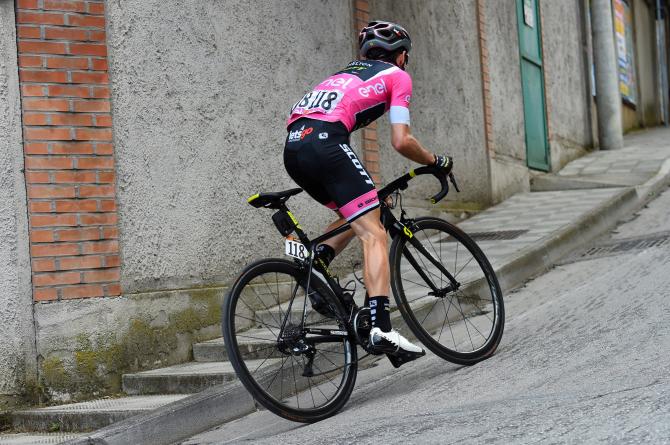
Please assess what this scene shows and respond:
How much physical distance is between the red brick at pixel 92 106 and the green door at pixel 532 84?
7846 mm

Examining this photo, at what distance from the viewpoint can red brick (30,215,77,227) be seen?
6398 millimetres

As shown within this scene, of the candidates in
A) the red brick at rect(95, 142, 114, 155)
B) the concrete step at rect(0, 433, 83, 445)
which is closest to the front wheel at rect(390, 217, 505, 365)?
the concrete step at rect(0, 433, 83, 445)

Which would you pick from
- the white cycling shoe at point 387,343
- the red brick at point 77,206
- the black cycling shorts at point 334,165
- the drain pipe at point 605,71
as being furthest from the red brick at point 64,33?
the drain pipe at point 605,71

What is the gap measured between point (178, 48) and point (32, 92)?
4.08 feet

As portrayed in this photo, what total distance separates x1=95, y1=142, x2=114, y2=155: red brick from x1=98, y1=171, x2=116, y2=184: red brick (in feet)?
0.43

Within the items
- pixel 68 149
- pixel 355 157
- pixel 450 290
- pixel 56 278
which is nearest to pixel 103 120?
pixel 68 149

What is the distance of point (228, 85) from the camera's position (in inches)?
304

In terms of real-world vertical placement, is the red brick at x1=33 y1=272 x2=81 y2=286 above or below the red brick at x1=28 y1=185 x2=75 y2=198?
below

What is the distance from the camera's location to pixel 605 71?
16.4 m

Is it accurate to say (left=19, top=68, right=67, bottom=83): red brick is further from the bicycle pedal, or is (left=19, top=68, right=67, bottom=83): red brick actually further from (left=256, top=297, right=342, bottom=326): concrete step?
the bicycle pedal

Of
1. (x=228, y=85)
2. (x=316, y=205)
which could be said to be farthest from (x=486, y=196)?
(x=228, y=85)

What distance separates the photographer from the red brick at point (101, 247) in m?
6.61

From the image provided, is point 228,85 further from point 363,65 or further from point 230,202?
point 363,65

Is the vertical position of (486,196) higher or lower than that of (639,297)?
higher
